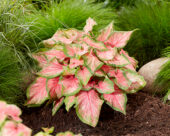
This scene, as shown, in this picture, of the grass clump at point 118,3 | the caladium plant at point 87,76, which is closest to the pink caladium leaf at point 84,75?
the caladium plant at point 87,76

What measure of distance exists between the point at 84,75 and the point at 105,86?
16 cm

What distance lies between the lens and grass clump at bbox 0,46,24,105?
1.81 meters

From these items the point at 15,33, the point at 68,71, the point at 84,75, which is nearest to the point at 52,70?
the point at 68,71

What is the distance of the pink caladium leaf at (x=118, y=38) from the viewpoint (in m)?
1.87

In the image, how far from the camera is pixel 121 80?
5.90 ft

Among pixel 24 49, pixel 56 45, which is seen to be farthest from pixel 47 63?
pixel 24 49

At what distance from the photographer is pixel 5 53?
6.00 feet

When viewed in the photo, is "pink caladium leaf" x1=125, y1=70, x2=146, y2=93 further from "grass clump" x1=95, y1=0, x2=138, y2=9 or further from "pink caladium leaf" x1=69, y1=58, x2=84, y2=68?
"grass clump" x1=95, y1=0, x2=138, y2=9

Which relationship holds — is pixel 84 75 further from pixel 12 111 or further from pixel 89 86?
pixel 12 111

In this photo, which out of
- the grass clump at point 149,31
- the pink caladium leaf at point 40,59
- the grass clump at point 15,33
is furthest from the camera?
the grass clump at point 149,31

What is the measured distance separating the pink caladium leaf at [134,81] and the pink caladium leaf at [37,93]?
61 cm

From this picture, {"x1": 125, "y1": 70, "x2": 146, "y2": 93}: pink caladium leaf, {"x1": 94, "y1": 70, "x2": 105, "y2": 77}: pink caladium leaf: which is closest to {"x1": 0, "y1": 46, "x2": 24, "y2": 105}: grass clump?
{"x1": 94, "y1": 70, "x2": 105, "y2": 77}: pink caladium leaf

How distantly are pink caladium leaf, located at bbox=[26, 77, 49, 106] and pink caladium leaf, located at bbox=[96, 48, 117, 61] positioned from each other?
1.53ft

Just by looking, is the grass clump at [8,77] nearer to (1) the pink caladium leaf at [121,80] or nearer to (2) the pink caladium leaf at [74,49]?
(2) the pink caladium leaf at [74,49]
